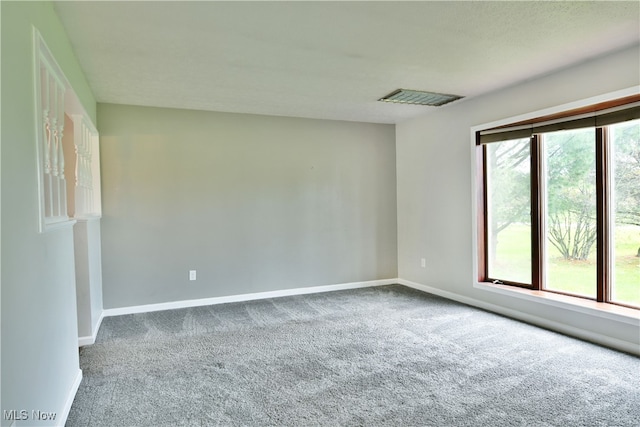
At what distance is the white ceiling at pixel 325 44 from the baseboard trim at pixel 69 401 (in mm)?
2278

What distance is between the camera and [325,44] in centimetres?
275

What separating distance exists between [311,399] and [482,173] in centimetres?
316

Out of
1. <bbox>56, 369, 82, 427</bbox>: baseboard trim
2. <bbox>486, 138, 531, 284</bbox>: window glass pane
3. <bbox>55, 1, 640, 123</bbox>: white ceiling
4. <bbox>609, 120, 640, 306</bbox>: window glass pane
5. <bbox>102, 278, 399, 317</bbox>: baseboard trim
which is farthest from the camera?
<bbox>102, 278, 399, 317</bbox>: baseboard trim

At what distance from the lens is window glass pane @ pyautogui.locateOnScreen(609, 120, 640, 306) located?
10.1 ft

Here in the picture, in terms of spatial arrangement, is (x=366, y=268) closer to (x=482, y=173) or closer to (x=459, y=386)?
(x=482, y=173)

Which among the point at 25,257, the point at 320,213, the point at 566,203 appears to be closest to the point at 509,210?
the point at 566,203

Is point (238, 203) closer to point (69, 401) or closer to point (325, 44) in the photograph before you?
point (325, 44)

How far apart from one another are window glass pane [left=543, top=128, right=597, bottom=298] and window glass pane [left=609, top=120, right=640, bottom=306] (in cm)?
16

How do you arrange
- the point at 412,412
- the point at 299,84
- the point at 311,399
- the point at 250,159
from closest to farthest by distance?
the point at 412,412, the point at 311,399, the point at 299,84, the point at 250,159

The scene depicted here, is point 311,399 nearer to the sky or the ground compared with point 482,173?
nearer to the ground

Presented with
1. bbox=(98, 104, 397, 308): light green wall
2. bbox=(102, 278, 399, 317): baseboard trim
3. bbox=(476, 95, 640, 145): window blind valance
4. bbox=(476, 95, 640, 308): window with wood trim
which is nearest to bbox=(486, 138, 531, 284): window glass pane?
bbox=(476, 95, 640, 308): window with wood trim

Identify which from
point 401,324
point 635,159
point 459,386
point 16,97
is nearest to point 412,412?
point 459,386

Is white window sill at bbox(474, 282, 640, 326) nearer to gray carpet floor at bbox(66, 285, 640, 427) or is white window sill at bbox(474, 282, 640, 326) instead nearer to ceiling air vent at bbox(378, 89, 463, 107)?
gray carpet floor at bbox(66, 285, 640, 427)

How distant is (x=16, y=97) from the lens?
1535 mm
